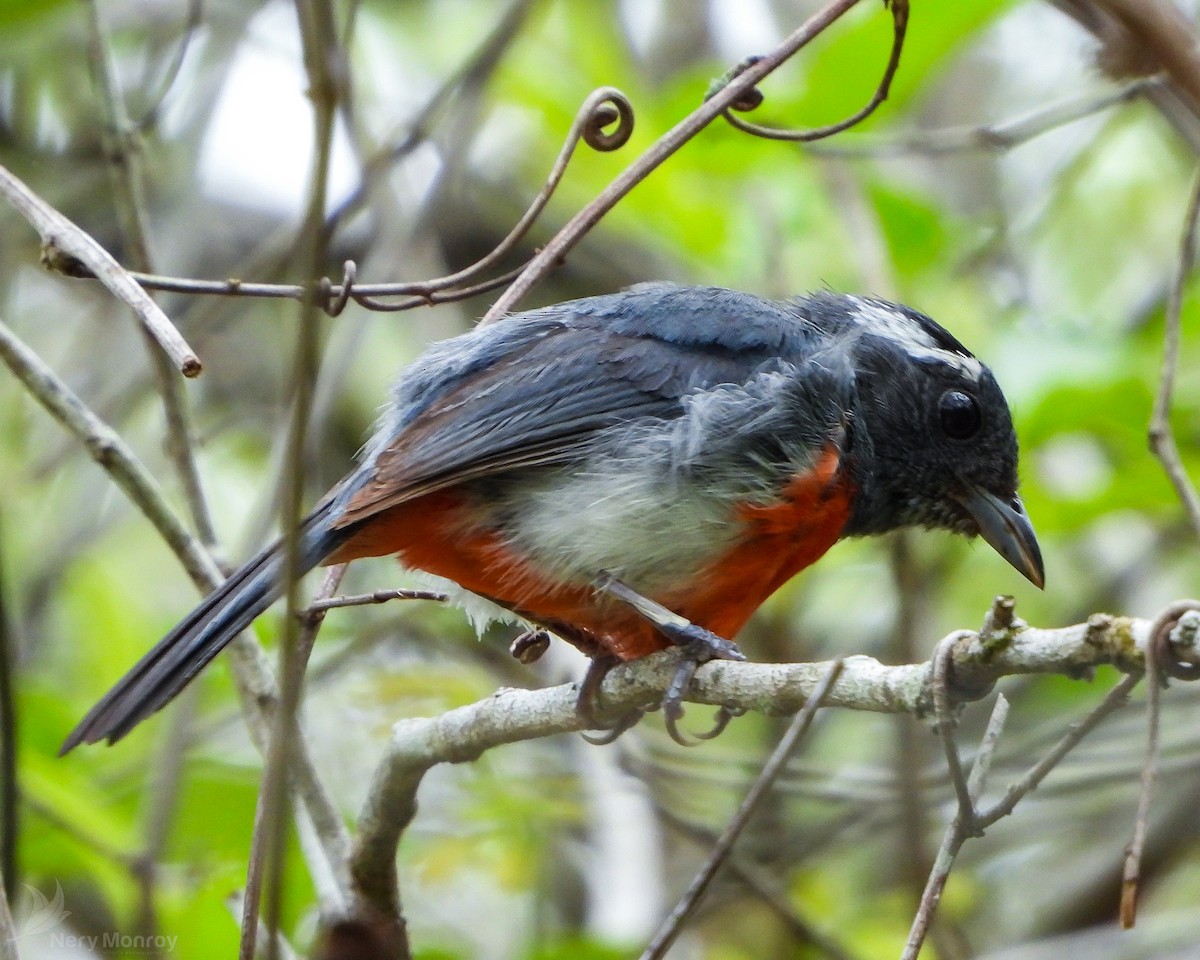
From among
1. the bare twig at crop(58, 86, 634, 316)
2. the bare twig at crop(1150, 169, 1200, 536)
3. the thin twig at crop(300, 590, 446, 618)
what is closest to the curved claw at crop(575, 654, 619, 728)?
the thin twig at crop(300, 590, 446, 618)

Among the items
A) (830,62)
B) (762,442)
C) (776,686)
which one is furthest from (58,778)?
(830,62)

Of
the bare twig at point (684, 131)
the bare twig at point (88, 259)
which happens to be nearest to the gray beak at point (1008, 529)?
the bare twig at point (684, 131)

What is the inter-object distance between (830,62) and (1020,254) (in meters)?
2.34

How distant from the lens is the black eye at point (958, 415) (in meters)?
3.75

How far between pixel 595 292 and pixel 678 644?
147 inches

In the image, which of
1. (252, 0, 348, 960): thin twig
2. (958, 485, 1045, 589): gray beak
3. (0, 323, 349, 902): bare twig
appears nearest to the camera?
(252, 0, 348, 960): thin twig

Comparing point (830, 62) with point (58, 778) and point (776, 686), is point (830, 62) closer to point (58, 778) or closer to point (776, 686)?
point (776, 686)

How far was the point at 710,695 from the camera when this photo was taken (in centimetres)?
258

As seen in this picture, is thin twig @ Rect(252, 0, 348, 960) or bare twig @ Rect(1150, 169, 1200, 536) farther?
bare twig @ Rect(1150, 169, 1200, 536)

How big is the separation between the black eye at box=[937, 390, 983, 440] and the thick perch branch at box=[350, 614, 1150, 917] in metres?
1.24

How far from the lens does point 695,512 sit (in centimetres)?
328

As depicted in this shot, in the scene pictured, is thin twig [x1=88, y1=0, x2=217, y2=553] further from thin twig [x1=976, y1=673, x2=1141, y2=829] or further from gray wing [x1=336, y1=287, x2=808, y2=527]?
thin twig [x1=976, y1=673, x2=1141, y2=829]

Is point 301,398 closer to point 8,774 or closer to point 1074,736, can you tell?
point 1074,736

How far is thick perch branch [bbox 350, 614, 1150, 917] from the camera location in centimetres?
178
